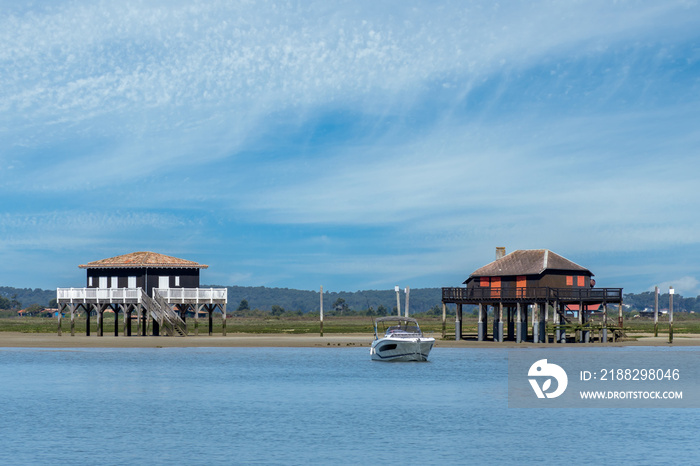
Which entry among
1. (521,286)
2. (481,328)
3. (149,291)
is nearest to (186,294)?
(149,291)

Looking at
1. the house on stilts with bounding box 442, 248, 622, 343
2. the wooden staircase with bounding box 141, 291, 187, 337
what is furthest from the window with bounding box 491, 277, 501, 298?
the wooden staircase with bounding box 141, 291, 187, 337

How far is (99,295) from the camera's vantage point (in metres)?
78.1

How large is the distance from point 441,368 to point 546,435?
83.9 ft

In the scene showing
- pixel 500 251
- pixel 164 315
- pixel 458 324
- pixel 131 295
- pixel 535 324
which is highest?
pixel 500 251

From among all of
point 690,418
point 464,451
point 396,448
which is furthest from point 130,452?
point 690,418

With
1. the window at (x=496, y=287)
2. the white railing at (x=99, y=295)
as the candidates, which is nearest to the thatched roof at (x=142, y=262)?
the white railing at (x=99, y=295)

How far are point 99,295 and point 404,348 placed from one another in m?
29.7

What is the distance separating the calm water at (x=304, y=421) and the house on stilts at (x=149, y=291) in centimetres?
1910

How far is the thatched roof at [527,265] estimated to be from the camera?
247ft

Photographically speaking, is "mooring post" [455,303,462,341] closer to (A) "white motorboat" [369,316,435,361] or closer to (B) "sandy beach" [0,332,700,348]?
(B) "sandy beach" [0,332,700,348]

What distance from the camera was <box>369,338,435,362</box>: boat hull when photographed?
201 ft

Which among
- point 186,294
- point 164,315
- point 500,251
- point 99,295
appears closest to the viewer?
point 164,315

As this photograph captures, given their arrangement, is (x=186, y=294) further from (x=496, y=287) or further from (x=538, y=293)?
(x=538, y=293)

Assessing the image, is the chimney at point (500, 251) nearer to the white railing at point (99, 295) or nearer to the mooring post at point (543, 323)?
the mooring post at point (543, 323)
